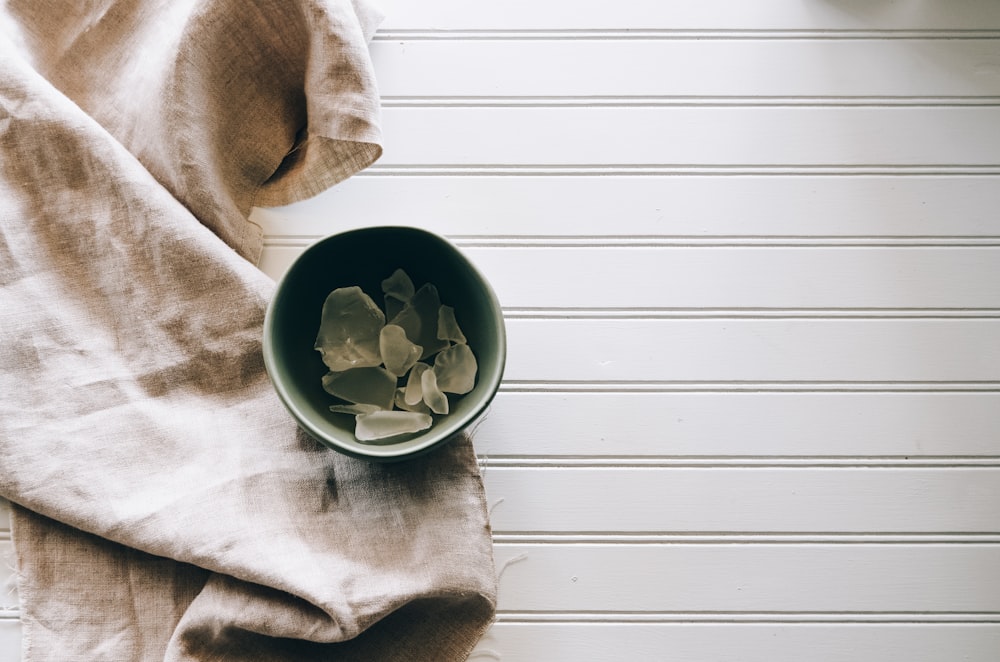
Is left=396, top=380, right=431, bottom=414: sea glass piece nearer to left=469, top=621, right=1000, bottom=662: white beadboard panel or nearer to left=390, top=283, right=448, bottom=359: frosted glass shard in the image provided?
left=390, top=283, right=448, bottom=359: frosted glass shard

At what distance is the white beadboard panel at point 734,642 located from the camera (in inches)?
29.6

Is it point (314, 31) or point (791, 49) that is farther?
point (791, 49)

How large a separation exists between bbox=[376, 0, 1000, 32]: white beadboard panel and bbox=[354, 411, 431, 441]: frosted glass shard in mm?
442

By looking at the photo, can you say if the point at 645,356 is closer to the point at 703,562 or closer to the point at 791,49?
the point at 703,562

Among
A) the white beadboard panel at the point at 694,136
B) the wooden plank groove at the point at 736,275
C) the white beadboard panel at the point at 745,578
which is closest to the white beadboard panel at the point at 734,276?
the wooden plank groove at the point at 736,275

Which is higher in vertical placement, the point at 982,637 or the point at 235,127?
the point at 235,127

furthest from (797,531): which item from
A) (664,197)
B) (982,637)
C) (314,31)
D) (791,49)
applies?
(314,31)

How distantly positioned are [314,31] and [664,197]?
0.39 m

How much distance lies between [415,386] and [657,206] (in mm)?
331

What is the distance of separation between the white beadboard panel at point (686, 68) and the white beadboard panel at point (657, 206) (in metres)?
0.10

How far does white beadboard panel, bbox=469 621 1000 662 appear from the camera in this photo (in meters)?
0.75

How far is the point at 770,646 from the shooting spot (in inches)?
29.9

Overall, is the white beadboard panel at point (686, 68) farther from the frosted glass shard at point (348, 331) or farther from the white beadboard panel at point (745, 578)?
the white beadboard panel at point (745, 578)

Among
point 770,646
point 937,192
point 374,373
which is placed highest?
point 937,192
